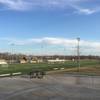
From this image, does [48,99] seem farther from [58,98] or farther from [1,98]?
[1,98]

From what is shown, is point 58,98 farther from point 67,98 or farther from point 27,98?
point 27,98

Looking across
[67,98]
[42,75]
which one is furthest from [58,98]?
[42,75]

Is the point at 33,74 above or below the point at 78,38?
below

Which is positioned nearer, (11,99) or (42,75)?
(11,99)

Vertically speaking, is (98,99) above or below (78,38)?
below

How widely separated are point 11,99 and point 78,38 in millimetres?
49880

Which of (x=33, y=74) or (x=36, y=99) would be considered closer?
(x=36, y=99)

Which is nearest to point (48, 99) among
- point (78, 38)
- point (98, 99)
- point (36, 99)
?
point (36, 99)

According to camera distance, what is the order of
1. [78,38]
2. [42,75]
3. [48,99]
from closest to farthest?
[48,99] < [42,75] < [78,38]

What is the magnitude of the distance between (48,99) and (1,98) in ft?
10.2

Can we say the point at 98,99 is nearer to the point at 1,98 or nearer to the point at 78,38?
the point at 1,98

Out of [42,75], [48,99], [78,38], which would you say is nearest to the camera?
[48,99]

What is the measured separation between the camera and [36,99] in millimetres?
19359

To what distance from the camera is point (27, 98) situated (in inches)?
789
